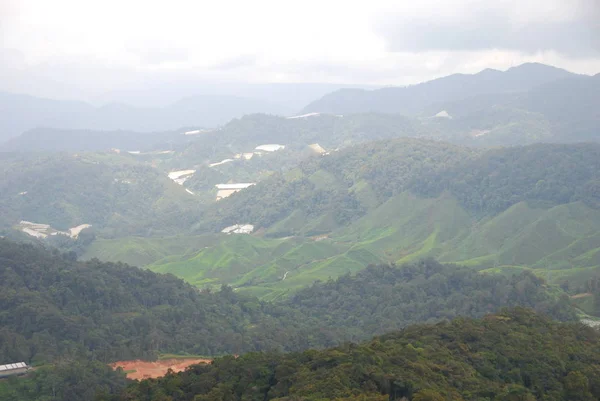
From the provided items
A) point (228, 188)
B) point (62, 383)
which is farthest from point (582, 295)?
point (228, 188)

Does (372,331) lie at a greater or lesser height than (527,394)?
lesser

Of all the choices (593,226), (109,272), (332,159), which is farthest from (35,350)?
(332,159)

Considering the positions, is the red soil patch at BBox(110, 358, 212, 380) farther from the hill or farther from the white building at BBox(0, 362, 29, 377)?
the hill

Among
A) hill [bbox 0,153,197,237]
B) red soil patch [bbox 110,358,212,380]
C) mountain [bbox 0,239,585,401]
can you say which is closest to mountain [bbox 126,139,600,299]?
mountain [bbox 0,239,585,401]

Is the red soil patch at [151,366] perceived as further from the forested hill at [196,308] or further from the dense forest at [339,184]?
the dense forest at [339,184]

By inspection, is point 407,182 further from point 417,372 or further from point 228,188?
point 417,372

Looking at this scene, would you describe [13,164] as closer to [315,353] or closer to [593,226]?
[593,226]
